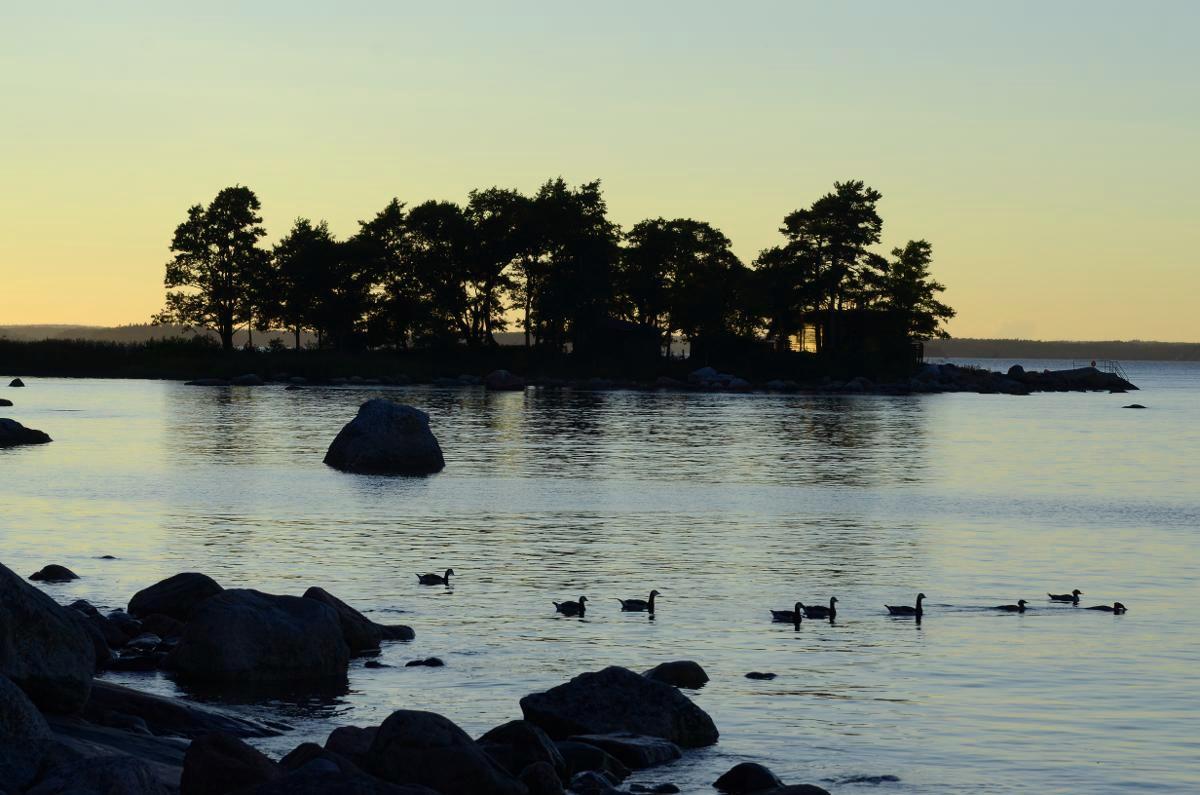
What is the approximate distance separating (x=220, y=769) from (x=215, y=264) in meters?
136

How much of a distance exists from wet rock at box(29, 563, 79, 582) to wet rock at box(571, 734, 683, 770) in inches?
602

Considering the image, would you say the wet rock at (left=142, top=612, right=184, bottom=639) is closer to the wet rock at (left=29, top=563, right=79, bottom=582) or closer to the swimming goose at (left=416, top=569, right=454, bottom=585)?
the wet rock at (left=29, top=563, right=79, bottom=582)

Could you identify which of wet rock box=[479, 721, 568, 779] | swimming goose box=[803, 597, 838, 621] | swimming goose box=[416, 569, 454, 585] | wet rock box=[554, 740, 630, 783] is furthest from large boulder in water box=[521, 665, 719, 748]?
swimming goose box=[416, 569, 454, 585]

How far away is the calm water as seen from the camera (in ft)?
62.7

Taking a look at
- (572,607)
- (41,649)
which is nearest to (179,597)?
(572,607)

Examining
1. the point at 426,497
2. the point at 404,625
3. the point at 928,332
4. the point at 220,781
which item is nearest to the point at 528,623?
the point at 404,625

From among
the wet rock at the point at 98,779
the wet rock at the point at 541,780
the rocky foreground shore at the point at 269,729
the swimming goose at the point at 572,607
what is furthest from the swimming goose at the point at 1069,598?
the wet rock at the point at 98,779

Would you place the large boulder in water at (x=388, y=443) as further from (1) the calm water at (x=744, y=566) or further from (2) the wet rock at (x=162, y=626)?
(2) the wet rock at (x=162, y=626)

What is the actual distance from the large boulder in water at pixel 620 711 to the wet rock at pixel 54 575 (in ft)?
46.4

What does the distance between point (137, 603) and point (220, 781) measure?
1281 centimetres

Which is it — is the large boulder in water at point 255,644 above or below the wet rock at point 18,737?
below

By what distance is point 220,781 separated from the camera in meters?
13.6

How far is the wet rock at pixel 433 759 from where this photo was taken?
14562 mm

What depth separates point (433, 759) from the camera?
14617 millimetres
